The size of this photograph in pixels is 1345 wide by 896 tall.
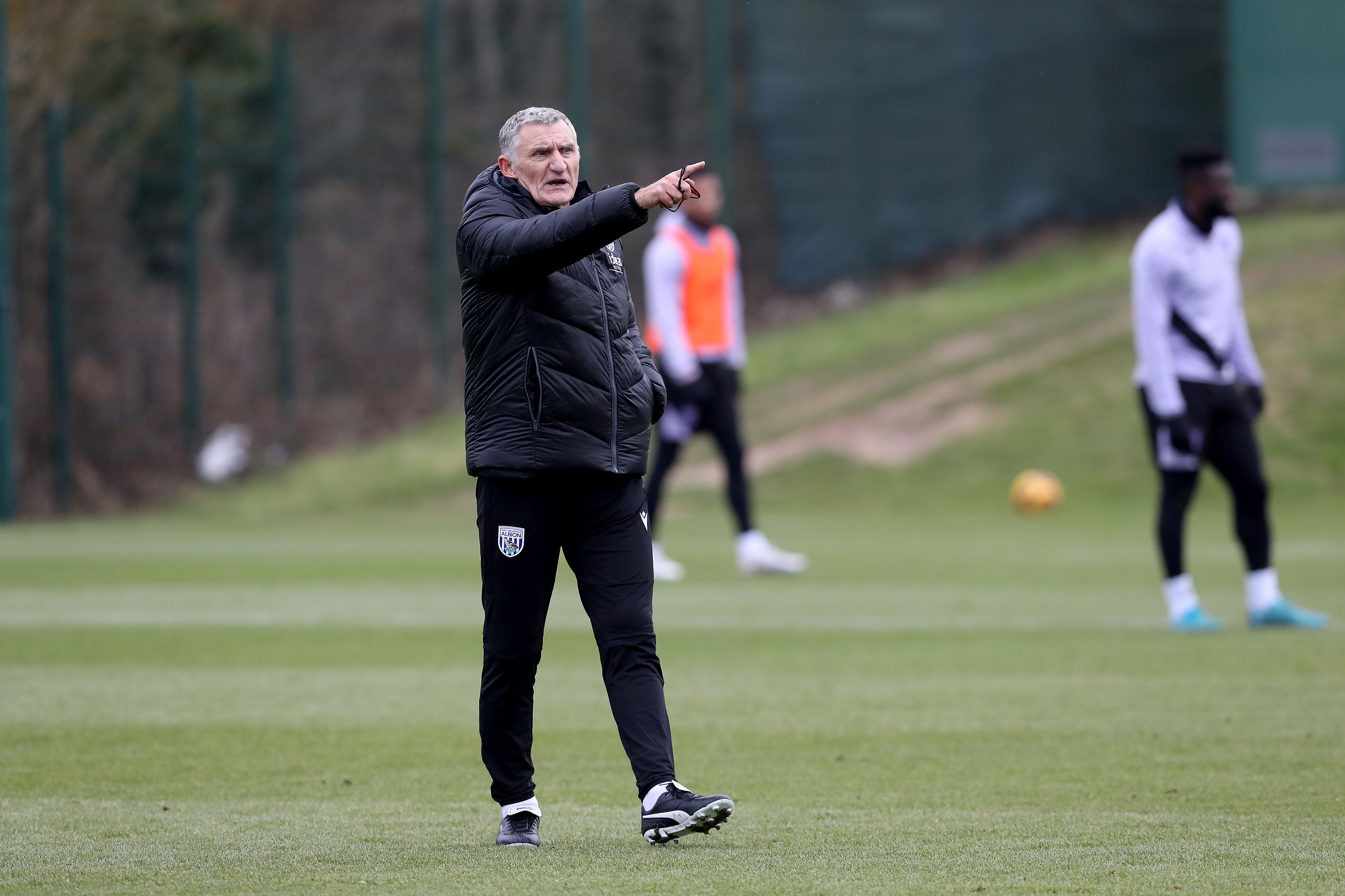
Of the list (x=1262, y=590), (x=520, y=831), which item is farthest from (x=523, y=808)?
Answer: (x=1262, y=590)

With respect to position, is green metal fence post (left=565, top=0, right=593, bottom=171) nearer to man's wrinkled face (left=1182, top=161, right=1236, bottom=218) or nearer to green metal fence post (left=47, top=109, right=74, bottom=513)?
green metal fence post (left=47, top=109, right=74, bottom=513)

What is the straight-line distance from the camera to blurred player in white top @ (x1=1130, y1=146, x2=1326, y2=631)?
31.7 feet

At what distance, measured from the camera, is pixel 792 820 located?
5602 mm

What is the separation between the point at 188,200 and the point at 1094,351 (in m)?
10.5

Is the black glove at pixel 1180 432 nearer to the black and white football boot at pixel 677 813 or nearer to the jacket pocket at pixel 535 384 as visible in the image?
the black and white football boot at pixel 677 813

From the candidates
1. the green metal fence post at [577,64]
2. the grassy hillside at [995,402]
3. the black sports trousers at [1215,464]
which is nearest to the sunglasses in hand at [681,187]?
the black sports trousers at [1215,464]

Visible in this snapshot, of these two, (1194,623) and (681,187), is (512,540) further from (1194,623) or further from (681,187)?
(1194,623)

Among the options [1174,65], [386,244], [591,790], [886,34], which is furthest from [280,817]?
[1174,65]

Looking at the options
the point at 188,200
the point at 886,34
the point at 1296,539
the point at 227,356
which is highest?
the point at 886,34

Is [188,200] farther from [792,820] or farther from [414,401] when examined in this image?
[792,820]

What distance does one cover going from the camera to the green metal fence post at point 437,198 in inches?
Answer: 951

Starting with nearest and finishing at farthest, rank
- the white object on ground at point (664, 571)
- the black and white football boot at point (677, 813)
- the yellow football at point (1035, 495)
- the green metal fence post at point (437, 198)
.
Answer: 1. the black and white football boot at point (677, 813)
2. the white object on ground at point (664, 571)
3. the yellow football at point (1035, 495)
4. the green metal fence post at point (437, 198)

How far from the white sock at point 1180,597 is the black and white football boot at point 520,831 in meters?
5.36

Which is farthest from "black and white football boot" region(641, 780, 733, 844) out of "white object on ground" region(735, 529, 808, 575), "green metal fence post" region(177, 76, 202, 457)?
"green metal fence post" region(177, 76, 202, 457)
